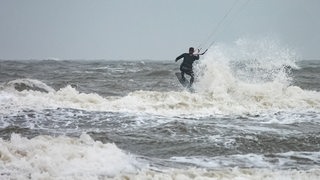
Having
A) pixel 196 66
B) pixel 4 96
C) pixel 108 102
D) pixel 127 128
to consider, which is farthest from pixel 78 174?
pixel 196 66

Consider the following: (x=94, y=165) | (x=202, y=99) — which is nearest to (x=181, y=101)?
(x=202, y=99)

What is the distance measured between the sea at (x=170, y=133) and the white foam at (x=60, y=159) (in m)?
0.01

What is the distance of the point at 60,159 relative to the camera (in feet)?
21.8

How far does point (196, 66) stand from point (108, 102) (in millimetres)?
5284

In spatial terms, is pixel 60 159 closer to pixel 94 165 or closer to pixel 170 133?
pixel 94 165

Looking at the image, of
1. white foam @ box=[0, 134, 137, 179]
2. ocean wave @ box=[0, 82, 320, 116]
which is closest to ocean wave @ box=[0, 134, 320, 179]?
white foam @ box=[0, 134, 137, 179]

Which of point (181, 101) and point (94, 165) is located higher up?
point (181, 101)

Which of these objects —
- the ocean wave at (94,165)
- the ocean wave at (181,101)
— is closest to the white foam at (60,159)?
the ocean wave at (94,165)

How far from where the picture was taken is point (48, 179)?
5.89 metres

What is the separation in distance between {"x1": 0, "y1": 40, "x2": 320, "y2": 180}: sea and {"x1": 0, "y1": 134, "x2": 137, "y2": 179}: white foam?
0.01 m

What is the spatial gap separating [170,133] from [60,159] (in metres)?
3.71

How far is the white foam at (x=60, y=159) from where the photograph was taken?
243 inches

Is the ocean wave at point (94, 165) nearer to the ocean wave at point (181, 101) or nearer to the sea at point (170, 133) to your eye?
the sea at point (170, 133)

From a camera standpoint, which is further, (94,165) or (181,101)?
(181,101)
